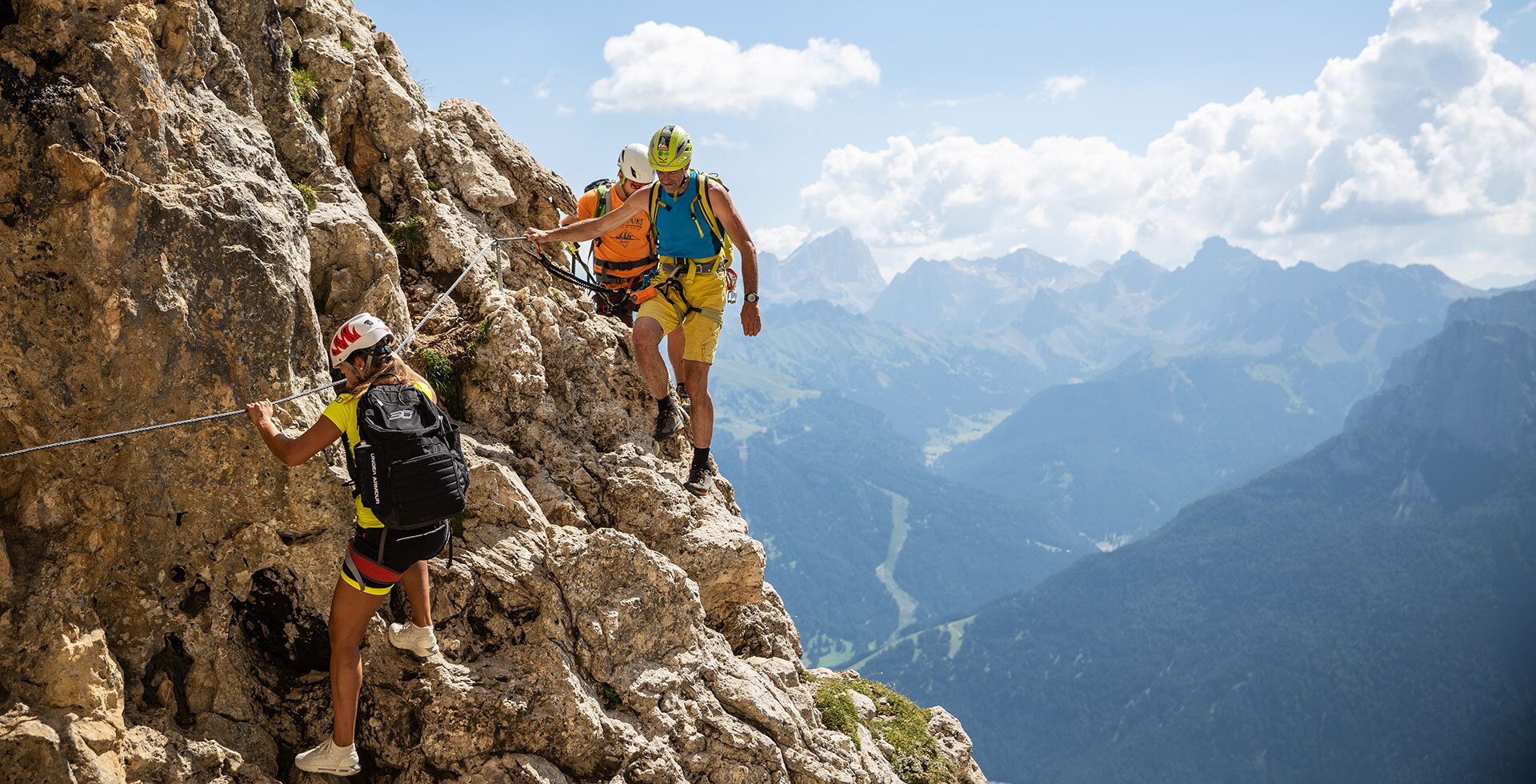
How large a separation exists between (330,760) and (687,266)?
6622mm

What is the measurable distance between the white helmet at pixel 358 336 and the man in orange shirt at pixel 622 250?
5.62 m

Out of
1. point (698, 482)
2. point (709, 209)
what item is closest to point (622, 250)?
point (709, 209)

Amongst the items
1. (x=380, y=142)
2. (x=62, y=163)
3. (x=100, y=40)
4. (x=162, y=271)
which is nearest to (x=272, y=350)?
(x=162, y=271)

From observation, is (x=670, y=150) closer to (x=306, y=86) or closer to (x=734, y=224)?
(x=734, y=224)

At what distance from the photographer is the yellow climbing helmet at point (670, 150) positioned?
1030 centimetres

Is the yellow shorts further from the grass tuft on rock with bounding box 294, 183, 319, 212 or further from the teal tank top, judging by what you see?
the grass tuft on rock with bounding box 294, 183, 319, 212

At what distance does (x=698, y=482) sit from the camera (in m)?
12.5

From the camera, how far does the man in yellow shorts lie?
426 inches

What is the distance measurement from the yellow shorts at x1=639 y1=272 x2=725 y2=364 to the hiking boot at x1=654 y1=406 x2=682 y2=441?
1298mm

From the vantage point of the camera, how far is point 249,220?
802cm

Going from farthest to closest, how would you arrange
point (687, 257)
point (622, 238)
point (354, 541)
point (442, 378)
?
point (622, 238)
point (687, 257)
point (442, 378)
point (354, 541)

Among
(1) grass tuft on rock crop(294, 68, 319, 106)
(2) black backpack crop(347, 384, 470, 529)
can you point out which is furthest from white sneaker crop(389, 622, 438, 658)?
(1) grass tuft on rock crop(294, 68, 319, 106)

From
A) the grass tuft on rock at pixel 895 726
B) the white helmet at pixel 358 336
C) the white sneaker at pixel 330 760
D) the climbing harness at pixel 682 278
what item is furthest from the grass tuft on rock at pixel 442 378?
the grass tuft on rock at pixel 895 726

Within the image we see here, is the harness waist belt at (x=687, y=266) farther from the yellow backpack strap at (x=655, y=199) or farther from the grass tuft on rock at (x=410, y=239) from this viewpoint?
the grass tuft on rock at (x=410, y=239)
